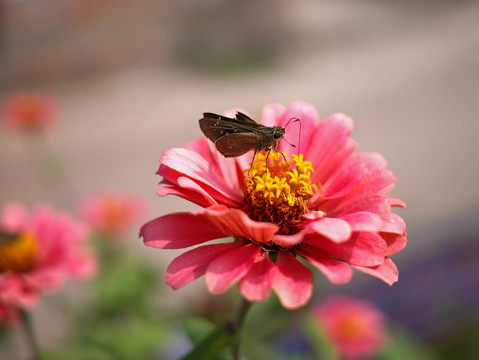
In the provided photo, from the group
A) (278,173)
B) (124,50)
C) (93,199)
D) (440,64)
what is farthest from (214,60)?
(278,173)

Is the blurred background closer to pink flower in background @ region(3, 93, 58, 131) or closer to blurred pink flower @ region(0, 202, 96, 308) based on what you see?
pink flower in background @ region(3, 93, 58, 131)

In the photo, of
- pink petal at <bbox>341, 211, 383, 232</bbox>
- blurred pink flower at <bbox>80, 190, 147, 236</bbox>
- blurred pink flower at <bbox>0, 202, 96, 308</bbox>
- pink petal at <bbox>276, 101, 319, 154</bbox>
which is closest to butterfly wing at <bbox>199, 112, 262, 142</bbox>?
pink petal at <bbox>276, 101, 319, 154</bbox>

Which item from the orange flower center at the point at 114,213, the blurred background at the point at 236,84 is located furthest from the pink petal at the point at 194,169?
the blurred background at the point at 236,84

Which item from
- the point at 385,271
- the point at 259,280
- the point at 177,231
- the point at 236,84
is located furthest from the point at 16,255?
the point at 236,84

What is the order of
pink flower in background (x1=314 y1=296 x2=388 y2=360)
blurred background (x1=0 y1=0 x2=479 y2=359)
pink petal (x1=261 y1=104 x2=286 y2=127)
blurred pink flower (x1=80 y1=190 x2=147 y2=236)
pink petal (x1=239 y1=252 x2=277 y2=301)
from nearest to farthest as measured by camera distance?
pink petal (x1=239 y1=252 x2=277 y2=301), pink petal (x1=261 y1=104 x2=286 y2=127), pink flower in background (x1=314 y1=296 x2=388 y2=360), blurred pink flower (x1=80 y1=190 x2=147 y2=236), blurred background (x1=0 y1=0 x2=479 y2=359)

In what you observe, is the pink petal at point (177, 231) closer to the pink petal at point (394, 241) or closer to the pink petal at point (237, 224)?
the pink petal at point (237, 224)

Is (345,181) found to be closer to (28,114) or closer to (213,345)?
(213,345)
